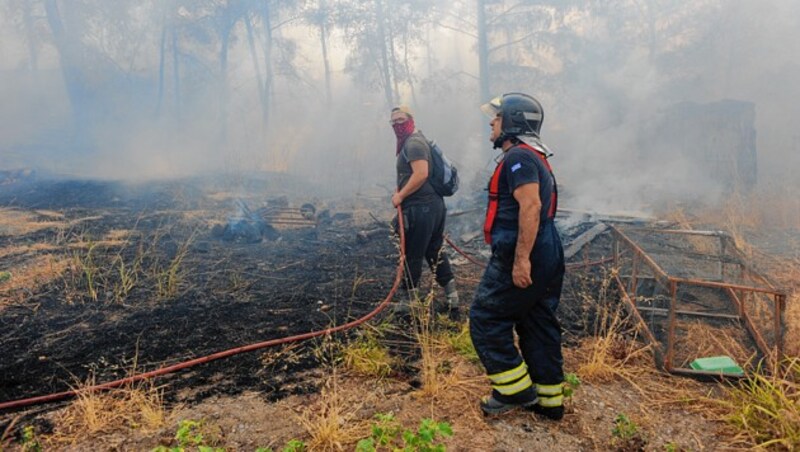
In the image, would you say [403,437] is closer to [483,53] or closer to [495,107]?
[495,107]

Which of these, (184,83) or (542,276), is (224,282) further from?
(184,83)

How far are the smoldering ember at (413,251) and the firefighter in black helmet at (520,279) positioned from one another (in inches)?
0.7

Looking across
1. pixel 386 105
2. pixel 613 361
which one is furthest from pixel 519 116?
pixel 386 105

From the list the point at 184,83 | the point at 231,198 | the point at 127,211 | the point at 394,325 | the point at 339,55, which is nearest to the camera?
the point at 394,325

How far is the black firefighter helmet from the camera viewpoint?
264 centimetres

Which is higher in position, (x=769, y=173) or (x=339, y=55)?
(x=339, y=55)

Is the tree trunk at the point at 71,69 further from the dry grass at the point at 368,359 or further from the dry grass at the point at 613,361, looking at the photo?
the dry grass at the point at 613,361

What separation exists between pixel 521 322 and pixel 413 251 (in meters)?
1.68

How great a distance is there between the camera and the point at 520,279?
251 centimetres

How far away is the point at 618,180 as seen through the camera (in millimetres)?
13070

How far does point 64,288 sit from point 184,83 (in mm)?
19310

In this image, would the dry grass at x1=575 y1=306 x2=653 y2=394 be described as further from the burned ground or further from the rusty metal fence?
the burned ground

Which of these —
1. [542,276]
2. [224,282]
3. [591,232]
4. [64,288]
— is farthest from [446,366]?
[591,232]

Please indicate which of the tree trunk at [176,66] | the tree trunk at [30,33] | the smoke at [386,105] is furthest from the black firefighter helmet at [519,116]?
the tree trunk at [30,33]
